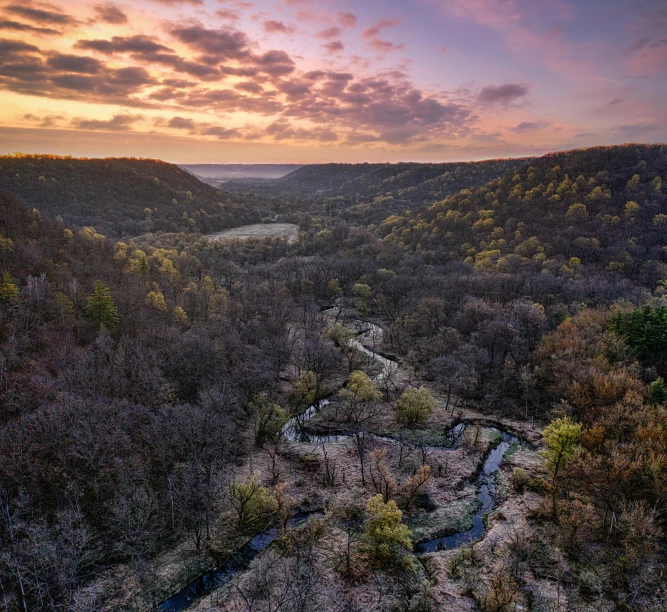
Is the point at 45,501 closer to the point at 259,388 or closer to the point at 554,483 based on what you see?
the point at 259,388

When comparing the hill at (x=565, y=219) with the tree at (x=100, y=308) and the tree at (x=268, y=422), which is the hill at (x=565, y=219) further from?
the tree at (x=100, y=308)

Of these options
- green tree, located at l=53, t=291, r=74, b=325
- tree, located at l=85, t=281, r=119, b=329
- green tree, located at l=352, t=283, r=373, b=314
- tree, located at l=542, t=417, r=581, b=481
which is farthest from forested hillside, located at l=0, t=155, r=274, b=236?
tree, located at l=542, t=417, r=581, b=481

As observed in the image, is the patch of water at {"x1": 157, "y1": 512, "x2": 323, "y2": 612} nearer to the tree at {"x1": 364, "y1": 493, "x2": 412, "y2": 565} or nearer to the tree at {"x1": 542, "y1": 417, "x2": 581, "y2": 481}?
the tree at {"x1": 364, "y1": 493, "x2": 412, "y2": 565}

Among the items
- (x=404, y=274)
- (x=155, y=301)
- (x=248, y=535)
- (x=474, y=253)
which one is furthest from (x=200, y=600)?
(x=474, y=253)

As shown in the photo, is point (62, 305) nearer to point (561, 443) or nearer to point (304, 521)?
point (304, 521)

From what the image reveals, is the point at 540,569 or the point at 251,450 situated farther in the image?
the point at 251,450
